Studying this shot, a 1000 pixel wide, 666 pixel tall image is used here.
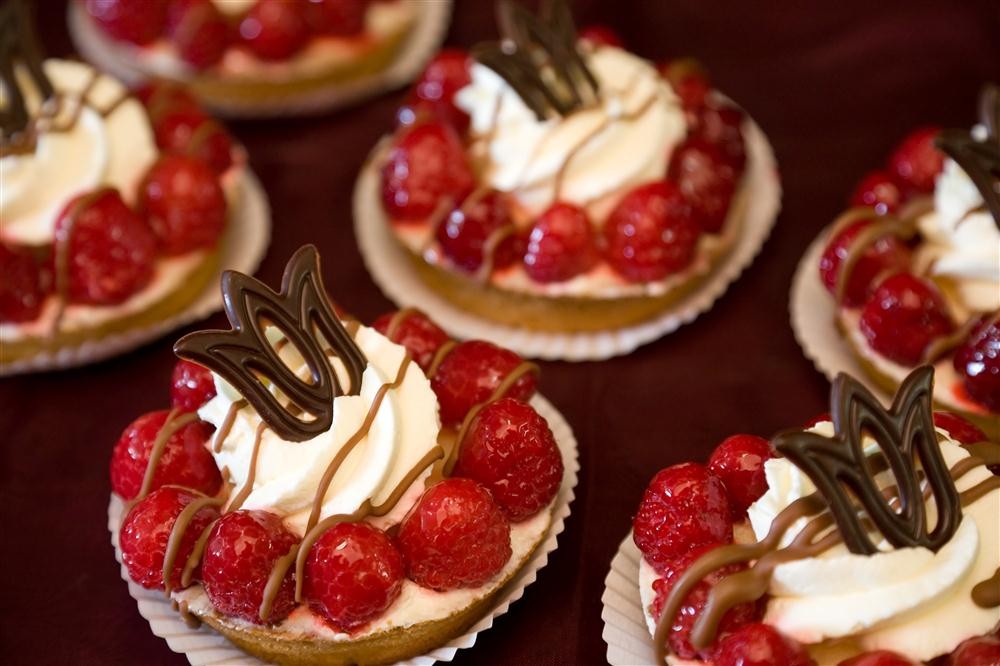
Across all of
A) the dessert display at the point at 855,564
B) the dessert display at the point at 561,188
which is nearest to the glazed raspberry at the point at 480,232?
the dessert display at the point at 561,188

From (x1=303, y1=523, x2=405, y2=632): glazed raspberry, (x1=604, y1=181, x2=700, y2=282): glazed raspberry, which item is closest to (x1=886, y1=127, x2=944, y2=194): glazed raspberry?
(x1=604, y1=181, x2=700, y2=282): glazed raspberry

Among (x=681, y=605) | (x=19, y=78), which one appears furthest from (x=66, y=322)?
(x=681, y=605)

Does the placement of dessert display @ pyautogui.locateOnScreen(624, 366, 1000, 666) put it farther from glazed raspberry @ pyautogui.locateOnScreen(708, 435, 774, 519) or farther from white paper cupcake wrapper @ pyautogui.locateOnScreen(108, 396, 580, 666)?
white paper cupcake wrapper @ pyautogui.locateOnScreen(108, 396, 580, 666)

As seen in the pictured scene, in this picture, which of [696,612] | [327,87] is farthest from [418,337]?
[327,87]

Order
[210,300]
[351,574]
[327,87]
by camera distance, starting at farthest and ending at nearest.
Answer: [327,87], [210,300], [351,574]

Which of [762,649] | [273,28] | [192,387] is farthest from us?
[273,28]

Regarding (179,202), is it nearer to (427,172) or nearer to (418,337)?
(427,172)

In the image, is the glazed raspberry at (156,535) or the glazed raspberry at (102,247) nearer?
the glazed raspberry at (156,535)

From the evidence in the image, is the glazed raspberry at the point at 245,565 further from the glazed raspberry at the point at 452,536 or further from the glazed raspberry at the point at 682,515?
the glazed raspberry at the point at 682,515

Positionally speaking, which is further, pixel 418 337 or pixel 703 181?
pixel 703 181
